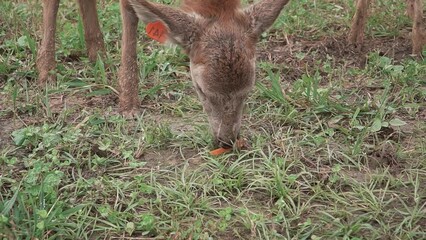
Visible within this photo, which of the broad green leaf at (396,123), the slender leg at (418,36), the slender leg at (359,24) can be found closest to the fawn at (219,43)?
the broad green leaf at (396,123)

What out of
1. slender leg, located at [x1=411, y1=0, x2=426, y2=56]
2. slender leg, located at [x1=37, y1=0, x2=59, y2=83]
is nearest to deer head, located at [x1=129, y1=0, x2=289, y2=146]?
slender leg, located at [x1=37, y1=0, x2=59, y2=83]

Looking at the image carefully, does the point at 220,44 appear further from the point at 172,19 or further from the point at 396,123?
the point at 396,123

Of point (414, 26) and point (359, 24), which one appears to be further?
point (359, 24)

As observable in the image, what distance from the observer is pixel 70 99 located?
6719 millimetres

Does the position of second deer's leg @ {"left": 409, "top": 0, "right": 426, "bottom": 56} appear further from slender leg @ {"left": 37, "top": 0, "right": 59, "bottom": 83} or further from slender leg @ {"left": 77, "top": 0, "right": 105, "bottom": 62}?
slender leg @ {"left": 37, "top": 0, "right": 59, "bottom": 83}

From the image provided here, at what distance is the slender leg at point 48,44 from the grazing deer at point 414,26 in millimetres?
3233

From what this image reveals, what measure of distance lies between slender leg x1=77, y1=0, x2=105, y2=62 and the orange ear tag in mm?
2078

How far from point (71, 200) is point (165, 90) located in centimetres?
224

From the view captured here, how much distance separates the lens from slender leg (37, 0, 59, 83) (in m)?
7.06

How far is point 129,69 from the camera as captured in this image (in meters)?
6.58

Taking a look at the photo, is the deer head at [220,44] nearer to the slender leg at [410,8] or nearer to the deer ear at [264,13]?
the deer ear at [264,13]

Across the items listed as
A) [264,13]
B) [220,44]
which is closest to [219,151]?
[220,44]

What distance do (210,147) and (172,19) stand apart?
1.06m

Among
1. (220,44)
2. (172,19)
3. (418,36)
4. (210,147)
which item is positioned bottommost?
(418,36)
